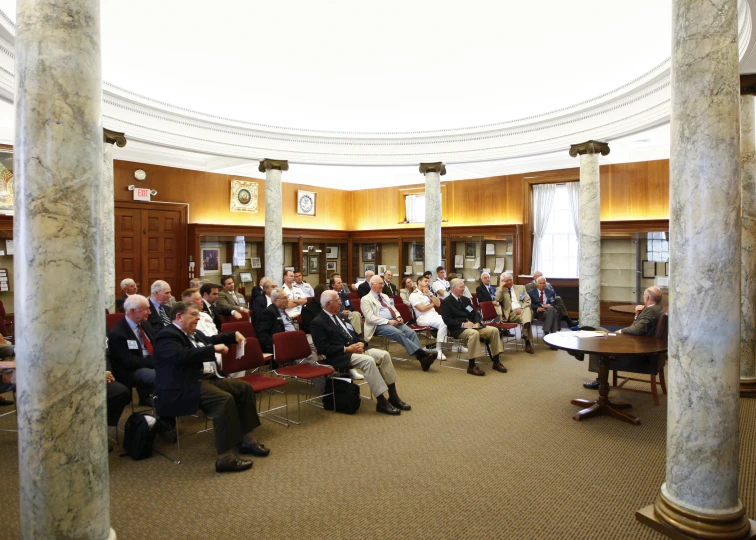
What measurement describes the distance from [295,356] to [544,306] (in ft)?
19.6

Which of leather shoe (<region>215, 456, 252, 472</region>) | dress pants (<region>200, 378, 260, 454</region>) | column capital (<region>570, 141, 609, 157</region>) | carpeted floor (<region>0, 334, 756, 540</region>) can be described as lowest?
carpeted floor (<region>0, 334, 756, 540</region>)

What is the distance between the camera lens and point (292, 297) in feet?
30.5

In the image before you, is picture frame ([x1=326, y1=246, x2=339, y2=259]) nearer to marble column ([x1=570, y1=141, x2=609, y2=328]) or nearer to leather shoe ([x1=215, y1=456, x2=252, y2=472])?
marble column ([x1=570, y1=141, x2=609, y2=328])

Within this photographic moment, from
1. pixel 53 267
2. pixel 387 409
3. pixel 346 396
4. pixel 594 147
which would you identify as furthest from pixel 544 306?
pixel 53 267

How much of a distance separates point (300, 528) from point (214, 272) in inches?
423

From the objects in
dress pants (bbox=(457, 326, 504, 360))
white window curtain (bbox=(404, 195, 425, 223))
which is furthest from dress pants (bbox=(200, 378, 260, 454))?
white window curtain (bbox=(404, 195, 425, 223))

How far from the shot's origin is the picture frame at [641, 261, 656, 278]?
1186 centimetres

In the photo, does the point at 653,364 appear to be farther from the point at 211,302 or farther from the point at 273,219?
the point at 273,219

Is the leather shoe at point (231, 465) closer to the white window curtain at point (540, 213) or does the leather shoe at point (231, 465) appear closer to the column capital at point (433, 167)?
the column capital at point (433, 167)

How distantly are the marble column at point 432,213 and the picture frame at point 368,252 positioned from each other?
395 centimetres

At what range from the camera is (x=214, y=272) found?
1327 centimetres

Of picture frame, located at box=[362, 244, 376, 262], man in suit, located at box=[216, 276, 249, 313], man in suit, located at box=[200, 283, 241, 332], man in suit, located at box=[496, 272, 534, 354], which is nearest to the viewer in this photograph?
man in suit, located at box=[200, 283, 241, 332]

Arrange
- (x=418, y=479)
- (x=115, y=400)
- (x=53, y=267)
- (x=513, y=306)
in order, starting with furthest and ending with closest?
(x=513, y=306) < (x=115, y=400) < (x=418, y=479) < (x=53, y=267)

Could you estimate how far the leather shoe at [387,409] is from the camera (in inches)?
224
